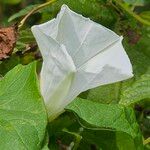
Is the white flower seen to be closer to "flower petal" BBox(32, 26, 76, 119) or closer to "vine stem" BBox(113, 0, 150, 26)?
"flower petal" BBox(32, 26, 76, 119)

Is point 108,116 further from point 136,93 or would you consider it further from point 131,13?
point 131,13

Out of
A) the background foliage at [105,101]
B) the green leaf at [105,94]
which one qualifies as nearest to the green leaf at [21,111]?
the background foliage at [105,101]

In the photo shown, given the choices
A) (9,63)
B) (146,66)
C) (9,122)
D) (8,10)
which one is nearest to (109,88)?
(146,66)

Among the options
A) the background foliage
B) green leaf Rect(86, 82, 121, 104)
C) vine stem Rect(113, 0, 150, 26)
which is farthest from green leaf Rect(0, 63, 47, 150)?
vine stem Rect(113, 0, 150, 26)

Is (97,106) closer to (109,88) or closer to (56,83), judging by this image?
(56,83)

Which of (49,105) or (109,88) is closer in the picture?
(49,105)

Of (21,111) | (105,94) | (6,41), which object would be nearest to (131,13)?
(105,94)

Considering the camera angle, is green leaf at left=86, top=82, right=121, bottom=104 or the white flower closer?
the white flower
